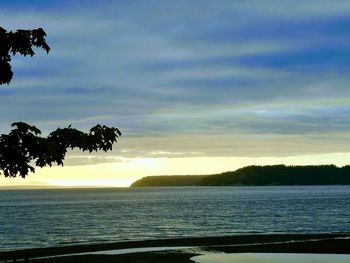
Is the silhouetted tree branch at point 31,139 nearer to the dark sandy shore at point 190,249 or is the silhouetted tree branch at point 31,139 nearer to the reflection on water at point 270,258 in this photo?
the dark sandy shore at point 190,249

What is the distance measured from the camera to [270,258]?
48.7 m

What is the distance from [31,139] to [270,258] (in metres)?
39.5

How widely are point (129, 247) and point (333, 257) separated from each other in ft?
76.7

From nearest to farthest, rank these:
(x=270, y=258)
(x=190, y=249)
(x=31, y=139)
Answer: (x=31, y=139) → (x=270, y=258) → (x=190, y=249)

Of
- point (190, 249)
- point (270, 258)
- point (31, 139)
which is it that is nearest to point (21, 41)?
point (31, 139)

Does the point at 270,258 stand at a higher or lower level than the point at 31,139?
lower

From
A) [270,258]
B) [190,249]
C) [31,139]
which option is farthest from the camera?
[190,249]

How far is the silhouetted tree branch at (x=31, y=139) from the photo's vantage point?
12523mm

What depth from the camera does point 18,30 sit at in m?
13.1

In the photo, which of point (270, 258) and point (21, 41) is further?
point (270, 258)

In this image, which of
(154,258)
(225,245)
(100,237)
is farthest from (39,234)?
(154,258)

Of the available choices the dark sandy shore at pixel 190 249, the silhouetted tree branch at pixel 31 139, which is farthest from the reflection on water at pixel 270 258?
the silhouetted tree branch at pixel 31 139

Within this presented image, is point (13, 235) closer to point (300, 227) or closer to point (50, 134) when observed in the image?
point (300, 227)

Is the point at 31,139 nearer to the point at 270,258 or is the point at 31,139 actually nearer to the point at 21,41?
the point at 21,41
